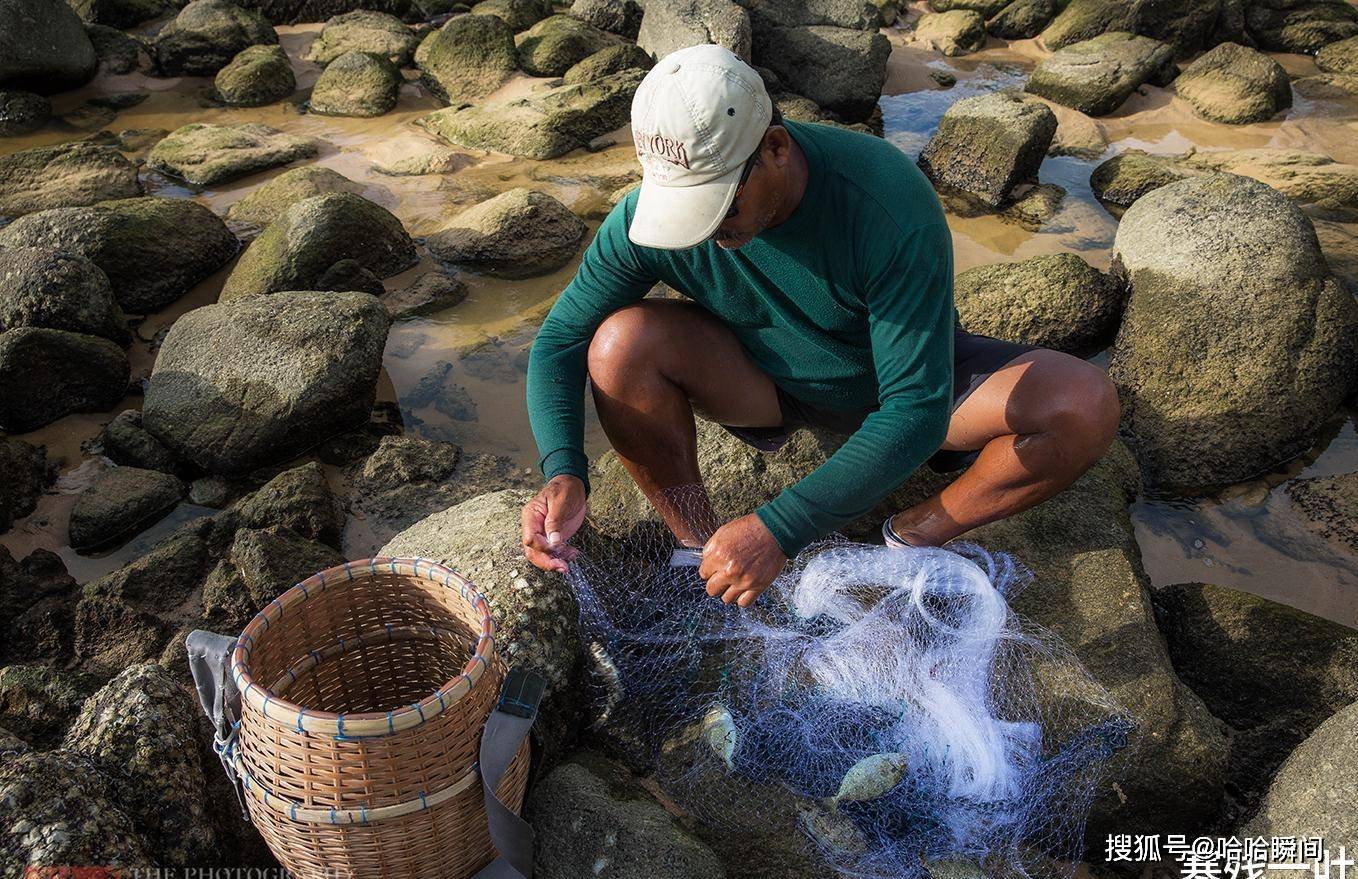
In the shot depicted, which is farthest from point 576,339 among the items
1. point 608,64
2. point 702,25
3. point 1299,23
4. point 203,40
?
point 1299,23

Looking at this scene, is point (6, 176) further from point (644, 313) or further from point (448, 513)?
point (644, 313)

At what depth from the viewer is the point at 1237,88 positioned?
26.3 ft

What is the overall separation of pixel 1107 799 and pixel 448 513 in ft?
7.19

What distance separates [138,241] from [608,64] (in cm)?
424

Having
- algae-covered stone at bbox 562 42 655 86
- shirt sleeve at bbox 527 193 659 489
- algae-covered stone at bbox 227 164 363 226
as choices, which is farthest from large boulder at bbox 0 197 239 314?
algae-covered stone at bbox 562 42 655 86

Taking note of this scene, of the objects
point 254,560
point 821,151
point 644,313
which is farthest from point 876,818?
point 254,560

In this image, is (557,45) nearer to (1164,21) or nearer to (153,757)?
(1164,21)

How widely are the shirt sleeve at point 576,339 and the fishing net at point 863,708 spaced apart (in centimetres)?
34

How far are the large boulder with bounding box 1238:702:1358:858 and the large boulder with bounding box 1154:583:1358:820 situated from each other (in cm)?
33

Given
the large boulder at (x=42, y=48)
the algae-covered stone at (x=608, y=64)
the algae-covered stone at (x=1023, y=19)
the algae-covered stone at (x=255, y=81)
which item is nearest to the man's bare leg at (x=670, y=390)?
the algae-covered stone at (x=608, y=64)

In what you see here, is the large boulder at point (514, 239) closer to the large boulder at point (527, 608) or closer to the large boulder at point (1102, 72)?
the large boulder at point (527, 608)

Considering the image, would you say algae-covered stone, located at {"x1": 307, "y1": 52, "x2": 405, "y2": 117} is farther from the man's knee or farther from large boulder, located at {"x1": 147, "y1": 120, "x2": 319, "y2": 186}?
the man's knee

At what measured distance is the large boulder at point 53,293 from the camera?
16.4 feet

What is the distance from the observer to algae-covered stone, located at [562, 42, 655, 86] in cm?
843
